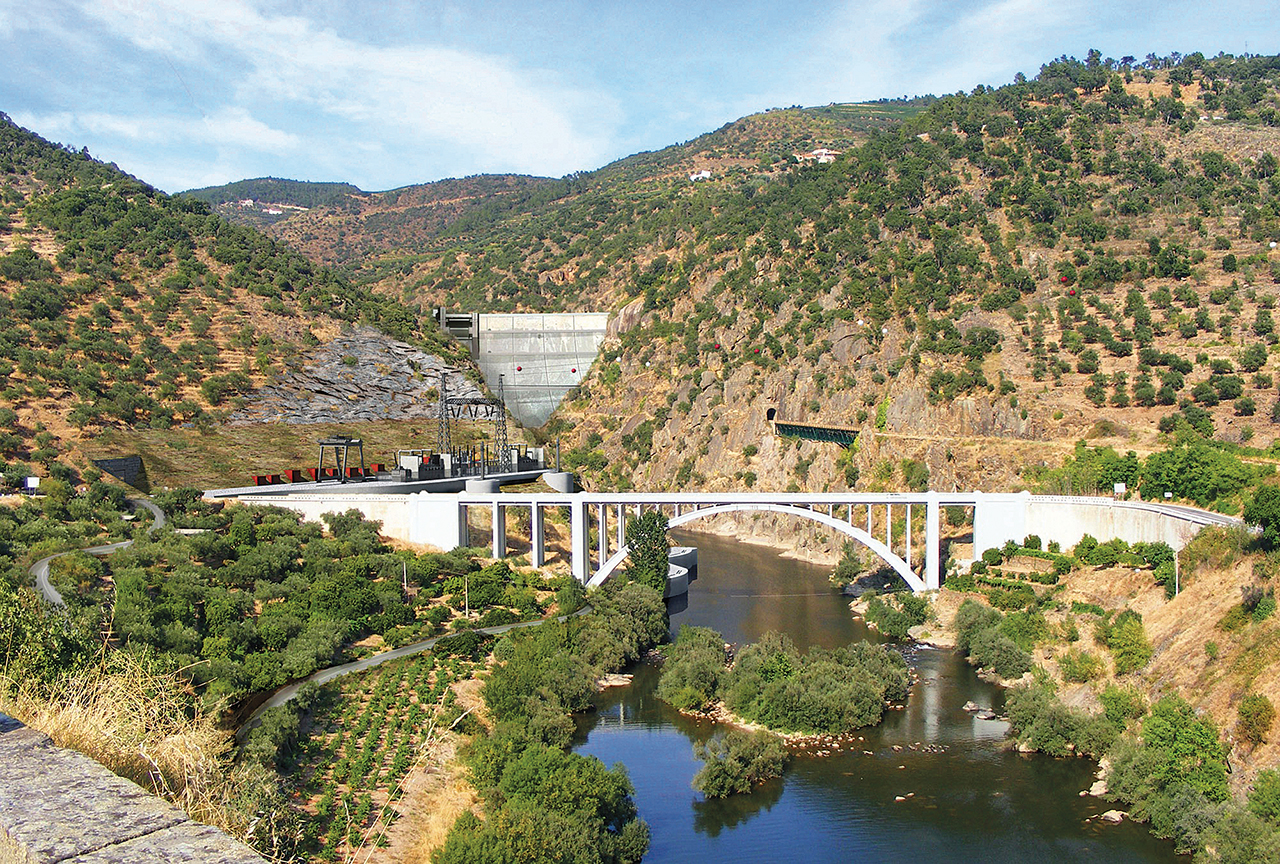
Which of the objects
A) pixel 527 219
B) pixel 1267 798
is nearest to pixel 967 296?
pixel 1267 798

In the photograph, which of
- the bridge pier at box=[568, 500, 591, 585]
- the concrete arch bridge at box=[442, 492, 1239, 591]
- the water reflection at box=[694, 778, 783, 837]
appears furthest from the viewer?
the bridge pier at box=[568, 500, 591, 585]

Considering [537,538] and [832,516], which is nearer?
[832,516]

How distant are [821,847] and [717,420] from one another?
6210 centimetres

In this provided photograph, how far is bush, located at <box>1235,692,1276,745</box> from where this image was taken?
959 inches

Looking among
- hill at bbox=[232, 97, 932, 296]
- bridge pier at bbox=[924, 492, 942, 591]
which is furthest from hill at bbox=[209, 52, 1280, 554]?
bridge pier at bbox=[924, 492, 942, 591]

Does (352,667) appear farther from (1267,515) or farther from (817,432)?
(817,432)

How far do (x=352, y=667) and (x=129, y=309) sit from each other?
168 feet

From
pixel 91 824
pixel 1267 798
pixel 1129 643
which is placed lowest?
pixel 1267 798

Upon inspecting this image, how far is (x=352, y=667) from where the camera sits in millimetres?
35594

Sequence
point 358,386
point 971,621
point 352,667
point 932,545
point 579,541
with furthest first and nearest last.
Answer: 1. point 358,386
2. point 579,541
3. point 932,545
4. point 971,621
5. point 352,667

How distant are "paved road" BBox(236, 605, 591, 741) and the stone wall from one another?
22131 mm

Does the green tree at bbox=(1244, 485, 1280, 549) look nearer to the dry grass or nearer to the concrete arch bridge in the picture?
the concrete arch bridge

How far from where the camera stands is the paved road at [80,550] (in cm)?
3119

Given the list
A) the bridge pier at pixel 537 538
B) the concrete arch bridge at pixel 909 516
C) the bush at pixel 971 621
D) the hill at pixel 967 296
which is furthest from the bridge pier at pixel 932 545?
the bridge pier at pixel 537 538
